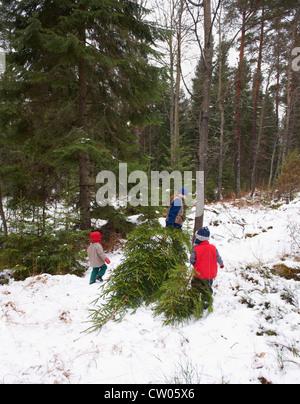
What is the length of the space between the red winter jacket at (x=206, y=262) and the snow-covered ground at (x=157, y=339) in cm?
59

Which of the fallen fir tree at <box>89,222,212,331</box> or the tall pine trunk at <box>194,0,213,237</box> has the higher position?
the tall pine trunk at <box>194,0,213,237</box>

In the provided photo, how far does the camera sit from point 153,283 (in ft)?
11.0

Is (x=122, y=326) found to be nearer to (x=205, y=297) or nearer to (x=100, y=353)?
(x=100, y=353)

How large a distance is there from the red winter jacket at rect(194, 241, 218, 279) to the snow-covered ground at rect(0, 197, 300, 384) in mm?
586

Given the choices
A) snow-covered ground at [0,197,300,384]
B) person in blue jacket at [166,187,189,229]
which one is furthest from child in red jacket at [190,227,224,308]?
person in blue jacket at [166,187,189,229]

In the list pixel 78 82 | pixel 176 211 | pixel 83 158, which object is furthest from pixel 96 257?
pixel 78 82

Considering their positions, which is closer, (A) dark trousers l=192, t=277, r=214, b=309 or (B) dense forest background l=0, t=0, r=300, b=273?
(A) dark trousers l=192, t=277, r=214, b=309

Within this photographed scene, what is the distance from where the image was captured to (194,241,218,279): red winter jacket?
333 centimetres

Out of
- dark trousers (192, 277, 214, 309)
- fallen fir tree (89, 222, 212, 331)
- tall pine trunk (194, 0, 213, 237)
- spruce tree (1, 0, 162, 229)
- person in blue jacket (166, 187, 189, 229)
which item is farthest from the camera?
person in blue jacket (166, 187, 189, 229)

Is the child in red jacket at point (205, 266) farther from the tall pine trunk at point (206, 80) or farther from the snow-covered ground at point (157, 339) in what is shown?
the tall pine trunk at point (206, 80)

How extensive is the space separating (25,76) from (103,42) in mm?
2606

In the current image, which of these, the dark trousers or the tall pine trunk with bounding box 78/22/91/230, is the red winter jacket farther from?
the tall pine trunk with bounding box 78/22/91/230

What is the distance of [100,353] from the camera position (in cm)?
252
